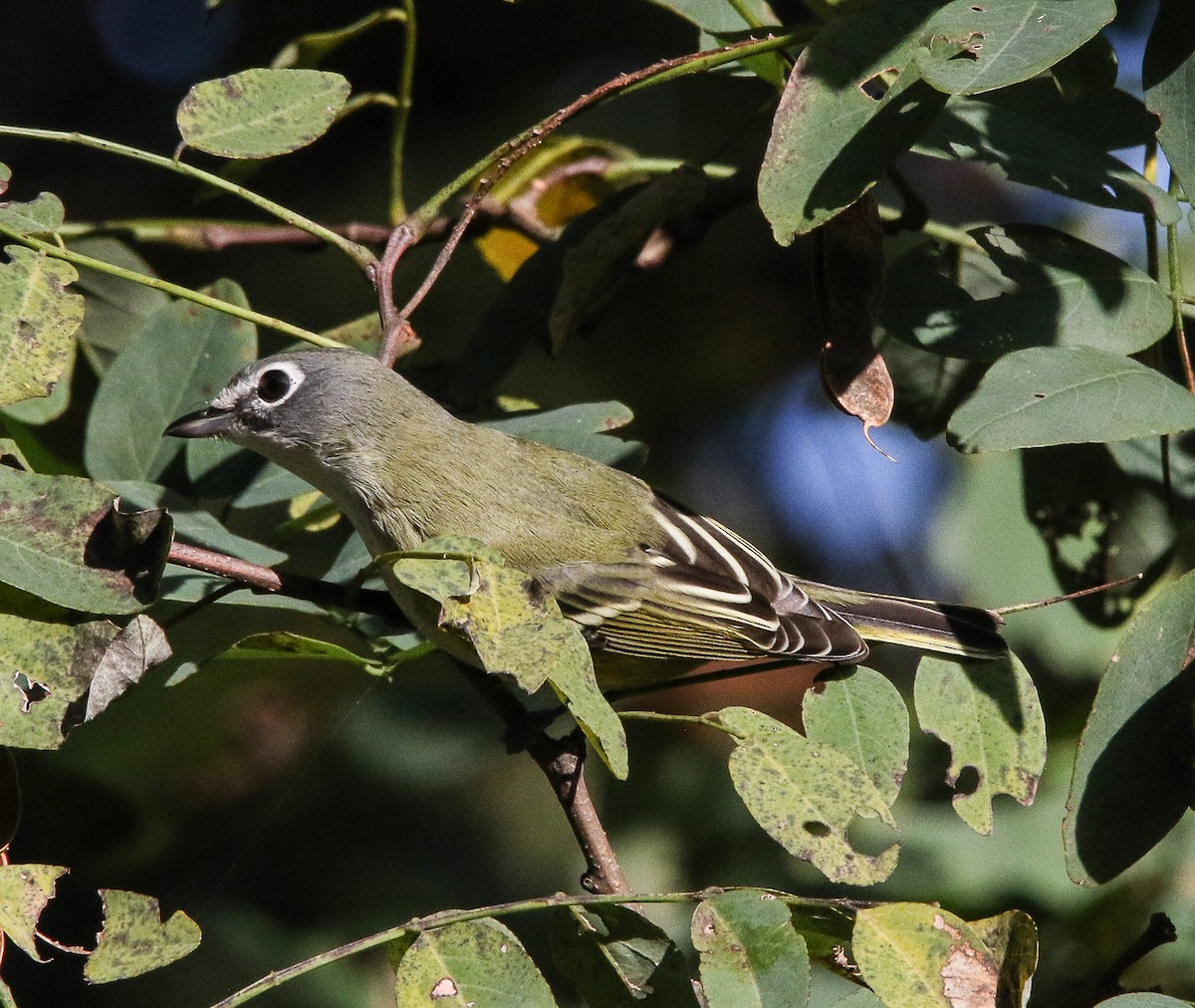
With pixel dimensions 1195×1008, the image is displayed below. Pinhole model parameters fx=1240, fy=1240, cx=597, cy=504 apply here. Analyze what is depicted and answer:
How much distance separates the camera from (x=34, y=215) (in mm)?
1487

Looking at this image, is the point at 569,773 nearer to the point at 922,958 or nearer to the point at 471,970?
the point at 471,970

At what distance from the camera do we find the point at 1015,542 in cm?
281

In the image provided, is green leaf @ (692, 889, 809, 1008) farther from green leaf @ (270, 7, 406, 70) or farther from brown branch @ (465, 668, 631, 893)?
green leaf @ (270, 7, 406, 70)

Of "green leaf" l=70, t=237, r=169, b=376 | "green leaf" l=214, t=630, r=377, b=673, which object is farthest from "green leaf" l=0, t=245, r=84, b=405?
"green leaf" l=70, t=237, r=169, b=376

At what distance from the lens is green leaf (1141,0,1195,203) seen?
1.47 m

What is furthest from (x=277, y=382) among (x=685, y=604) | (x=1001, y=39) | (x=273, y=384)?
(x=1001, y=39)

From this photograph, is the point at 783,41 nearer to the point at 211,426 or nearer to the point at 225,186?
the point at 225,186

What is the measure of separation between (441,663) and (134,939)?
6.91 feet

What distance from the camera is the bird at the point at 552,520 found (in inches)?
78.9

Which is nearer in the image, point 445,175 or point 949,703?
point 949,703

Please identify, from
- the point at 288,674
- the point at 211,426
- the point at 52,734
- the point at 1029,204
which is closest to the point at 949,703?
the point at 52,734

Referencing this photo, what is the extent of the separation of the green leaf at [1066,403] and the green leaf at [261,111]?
83 cm

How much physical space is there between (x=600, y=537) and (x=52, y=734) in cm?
108

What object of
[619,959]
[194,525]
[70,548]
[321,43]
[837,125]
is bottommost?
[619,959]
